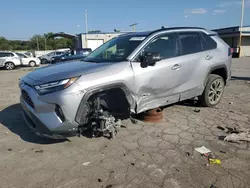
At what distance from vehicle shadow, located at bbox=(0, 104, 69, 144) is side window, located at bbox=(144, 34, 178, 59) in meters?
2.32

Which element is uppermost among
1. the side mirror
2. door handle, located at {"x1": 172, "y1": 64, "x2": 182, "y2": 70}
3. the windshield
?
the windshield

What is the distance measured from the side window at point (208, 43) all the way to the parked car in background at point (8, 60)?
19.7m

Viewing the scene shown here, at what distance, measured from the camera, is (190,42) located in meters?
4.59

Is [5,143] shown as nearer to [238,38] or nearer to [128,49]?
[128,49]

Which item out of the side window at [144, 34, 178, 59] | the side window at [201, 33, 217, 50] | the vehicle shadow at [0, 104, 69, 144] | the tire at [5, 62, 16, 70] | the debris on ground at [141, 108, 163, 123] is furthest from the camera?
the tire at [5, 62, 16, 70]

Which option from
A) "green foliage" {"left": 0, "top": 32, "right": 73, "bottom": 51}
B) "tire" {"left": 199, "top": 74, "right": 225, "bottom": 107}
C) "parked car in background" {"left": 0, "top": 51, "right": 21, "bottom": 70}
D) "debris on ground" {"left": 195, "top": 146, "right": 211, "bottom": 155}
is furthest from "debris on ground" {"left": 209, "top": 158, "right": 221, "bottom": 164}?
"green foliage" {"left": 0, "top": 32, "right": 73, "bottom": 51}

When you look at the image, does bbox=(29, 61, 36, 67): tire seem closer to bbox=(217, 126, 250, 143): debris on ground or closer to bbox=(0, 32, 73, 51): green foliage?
bbox=(217, 126, 250, 143): debris on ground

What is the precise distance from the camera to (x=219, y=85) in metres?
5.28

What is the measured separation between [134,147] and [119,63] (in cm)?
138

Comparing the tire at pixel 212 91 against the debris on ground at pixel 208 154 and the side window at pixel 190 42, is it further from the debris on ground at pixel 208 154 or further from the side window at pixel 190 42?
the debris on ground at pixel 208 154

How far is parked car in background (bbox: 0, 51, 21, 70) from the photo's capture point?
19734 millimetres

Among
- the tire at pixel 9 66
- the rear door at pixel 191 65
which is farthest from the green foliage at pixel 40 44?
the rear door at pixel 191 65

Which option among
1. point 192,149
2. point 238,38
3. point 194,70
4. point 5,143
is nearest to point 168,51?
point 194,70

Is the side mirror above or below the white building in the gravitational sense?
below
